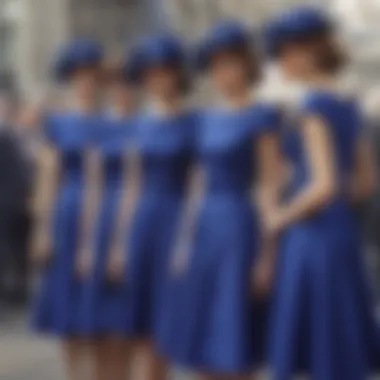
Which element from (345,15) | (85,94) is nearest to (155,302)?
(85,94)

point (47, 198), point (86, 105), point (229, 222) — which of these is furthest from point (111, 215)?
point (229, 222)

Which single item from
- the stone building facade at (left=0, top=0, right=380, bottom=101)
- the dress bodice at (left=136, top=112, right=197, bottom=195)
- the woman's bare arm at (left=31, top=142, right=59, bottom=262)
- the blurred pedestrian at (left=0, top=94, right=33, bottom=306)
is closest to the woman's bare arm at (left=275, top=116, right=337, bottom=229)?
the dress bodice at (left=136, top=112, right=197, bottom=195)

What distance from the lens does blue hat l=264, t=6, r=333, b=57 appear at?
4.69 meters

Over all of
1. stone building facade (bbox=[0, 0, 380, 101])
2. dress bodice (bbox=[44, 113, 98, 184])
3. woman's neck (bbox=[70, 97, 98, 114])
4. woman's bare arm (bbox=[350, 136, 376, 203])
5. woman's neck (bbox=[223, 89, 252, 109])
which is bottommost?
woman's bare arm (bbox=[350, 136, 376, 203])

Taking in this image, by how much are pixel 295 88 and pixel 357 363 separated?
816mm

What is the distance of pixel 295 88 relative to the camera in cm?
464

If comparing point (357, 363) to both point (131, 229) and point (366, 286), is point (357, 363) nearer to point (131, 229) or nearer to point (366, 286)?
point (366, 286)

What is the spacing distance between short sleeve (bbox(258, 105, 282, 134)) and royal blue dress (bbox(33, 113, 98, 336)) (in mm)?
1018

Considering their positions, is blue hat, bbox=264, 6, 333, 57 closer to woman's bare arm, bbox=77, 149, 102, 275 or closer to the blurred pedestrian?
woman's bare arm, bbox=77, 149, 102, 275

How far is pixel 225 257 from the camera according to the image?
4859mm

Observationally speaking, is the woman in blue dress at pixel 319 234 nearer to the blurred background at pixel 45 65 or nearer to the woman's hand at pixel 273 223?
the woman's hand at pixel 273 223

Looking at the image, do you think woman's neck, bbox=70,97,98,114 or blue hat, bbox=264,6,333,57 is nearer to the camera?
blue hat, bbox=264,6,333,57

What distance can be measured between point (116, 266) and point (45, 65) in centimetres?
736

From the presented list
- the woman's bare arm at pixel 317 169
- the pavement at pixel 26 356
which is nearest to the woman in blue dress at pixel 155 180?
the woman's bare arm at pixel 317 169
